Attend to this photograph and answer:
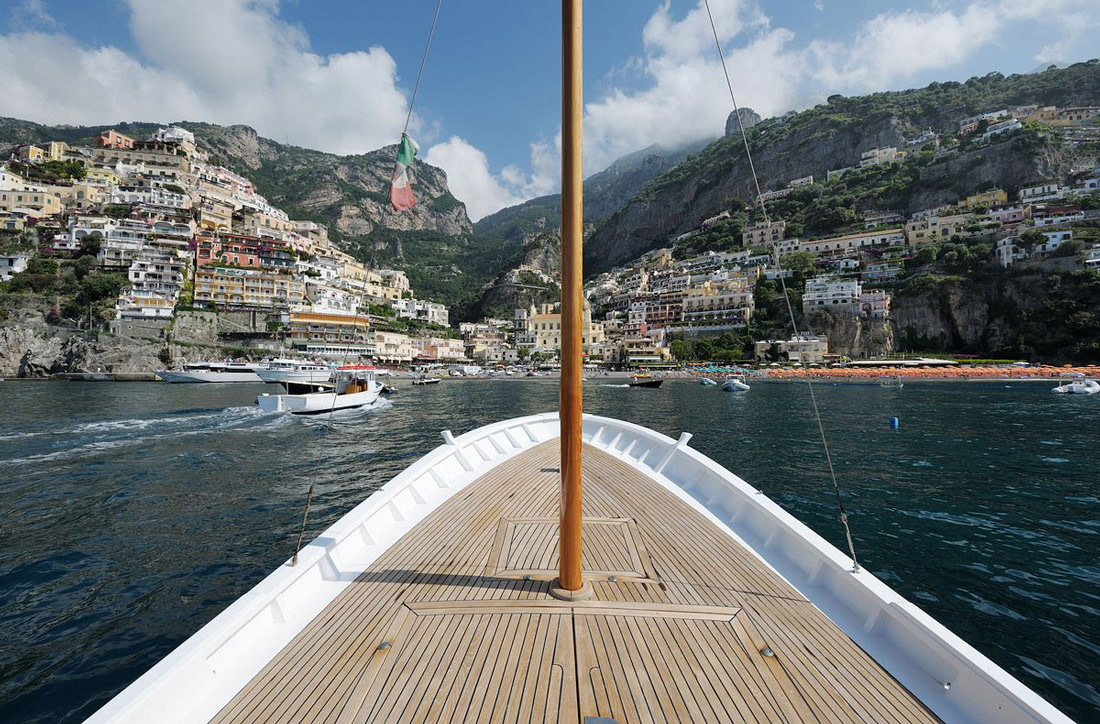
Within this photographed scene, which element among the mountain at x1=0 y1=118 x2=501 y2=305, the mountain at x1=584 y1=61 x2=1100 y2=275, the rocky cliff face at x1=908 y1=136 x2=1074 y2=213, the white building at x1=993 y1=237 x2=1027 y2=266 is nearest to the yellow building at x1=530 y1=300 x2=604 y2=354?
the mountain at x1=0 y1=118 x2=501 y2=305

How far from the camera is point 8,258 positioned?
178ft

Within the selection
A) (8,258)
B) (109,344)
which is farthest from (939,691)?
(8,258)

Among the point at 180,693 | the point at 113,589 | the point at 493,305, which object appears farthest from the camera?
the point at 493,305

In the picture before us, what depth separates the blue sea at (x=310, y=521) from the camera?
158 inches

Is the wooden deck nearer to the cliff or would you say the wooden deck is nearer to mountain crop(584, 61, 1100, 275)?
the cliff

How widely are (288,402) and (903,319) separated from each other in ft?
266

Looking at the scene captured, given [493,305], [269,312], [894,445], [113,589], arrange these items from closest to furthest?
[113,589]
[894,445]
[269,312]
[493,305]

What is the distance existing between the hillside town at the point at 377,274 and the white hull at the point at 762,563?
52.8 m

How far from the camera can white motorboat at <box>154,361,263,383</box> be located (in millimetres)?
45969

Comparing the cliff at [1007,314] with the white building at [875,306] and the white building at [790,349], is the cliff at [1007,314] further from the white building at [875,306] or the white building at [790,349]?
the white building at [790,349]

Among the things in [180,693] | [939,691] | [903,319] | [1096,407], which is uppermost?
[903,319]

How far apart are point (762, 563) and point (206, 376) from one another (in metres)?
57.8

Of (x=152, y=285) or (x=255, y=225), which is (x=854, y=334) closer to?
(x=152, y=285)

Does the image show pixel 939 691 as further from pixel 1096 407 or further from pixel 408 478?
pixel 1096 407
